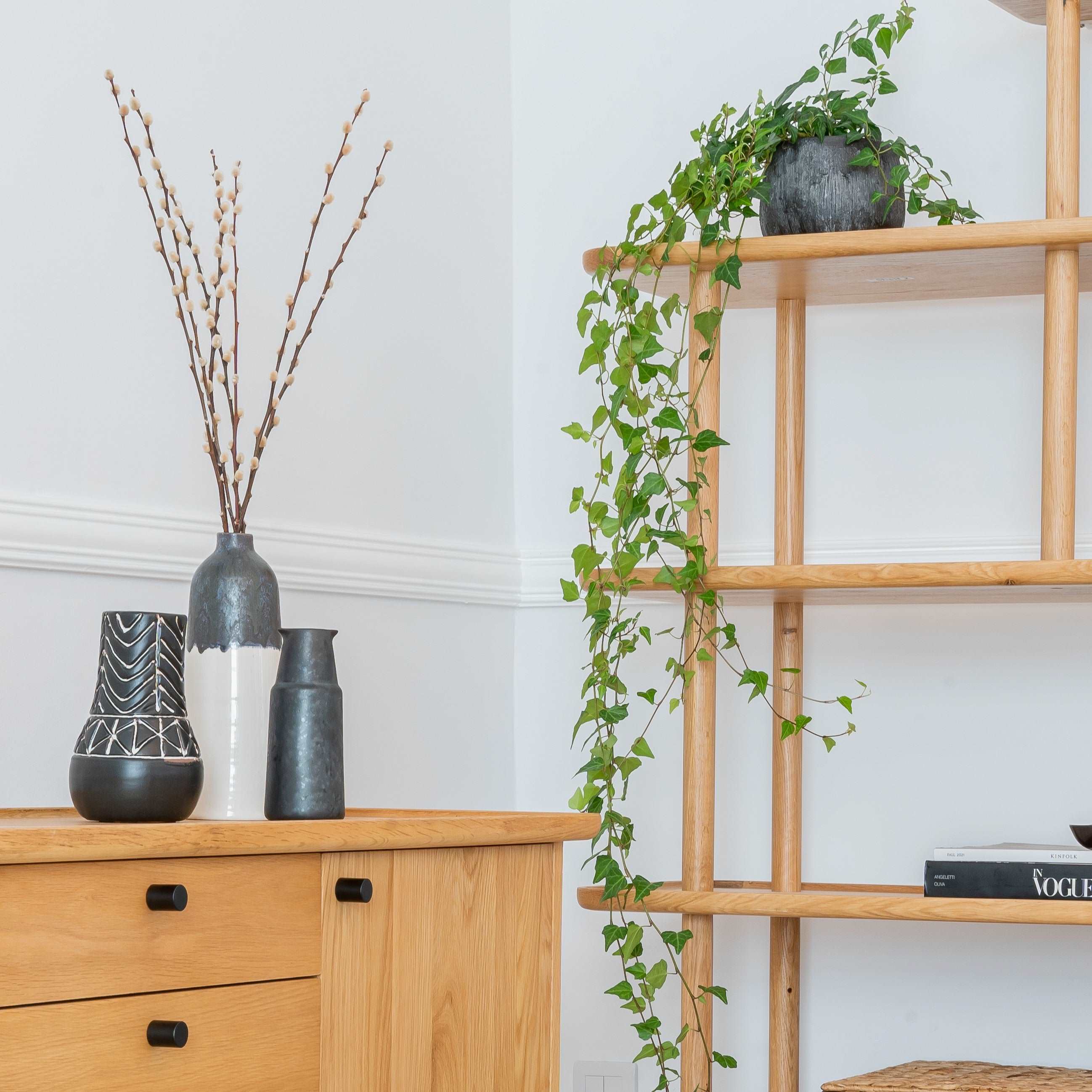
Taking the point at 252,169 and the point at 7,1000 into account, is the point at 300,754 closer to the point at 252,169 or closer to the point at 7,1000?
the point at 7,1000

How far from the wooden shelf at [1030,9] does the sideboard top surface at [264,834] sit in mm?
1189

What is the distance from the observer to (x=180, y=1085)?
1.17 metres

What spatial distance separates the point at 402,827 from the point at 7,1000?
385 millimetres

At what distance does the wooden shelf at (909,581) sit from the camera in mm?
1711

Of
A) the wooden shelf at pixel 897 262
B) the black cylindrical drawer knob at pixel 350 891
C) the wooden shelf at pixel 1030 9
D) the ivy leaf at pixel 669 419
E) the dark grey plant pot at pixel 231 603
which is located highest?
the wooden shelf at pixel 1030 9

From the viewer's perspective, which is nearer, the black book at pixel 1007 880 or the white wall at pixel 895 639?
the black book at pixel 1007 880

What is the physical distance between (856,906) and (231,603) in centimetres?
83

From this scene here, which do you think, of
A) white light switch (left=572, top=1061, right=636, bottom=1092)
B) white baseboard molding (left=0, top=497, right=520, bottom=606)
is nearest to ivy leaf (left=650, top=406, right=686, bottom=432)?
white baseboard molding (left=0, top=497, right=520, bottom=606)

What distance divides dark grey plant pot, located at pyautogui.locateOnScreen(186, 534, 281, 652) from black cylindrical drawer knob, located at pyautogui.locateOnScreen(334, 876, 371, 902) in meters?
0.25

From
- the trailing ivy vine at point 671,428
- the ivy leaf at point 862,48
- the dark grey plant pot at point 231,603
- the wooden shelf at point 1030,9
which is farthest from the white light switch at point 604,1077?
the wooden shelf at point 1030,9

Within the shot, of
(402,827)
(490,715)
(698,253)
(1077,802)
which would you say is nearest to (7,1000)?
(402,827)

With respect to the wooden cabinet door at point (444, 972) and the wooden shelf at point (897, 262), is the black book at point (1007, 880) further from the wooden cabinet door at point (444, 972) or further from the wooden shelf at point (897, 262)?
the wooden shelf at point (897, 262)

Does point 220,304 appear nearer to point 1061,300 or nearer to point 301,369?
point 301,369

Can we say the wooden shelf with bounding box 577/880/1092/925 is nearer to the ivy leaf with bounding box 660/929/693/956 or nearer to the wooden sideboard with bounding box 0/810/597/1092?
the ivy leaf with bounding box 660/929/693/956
